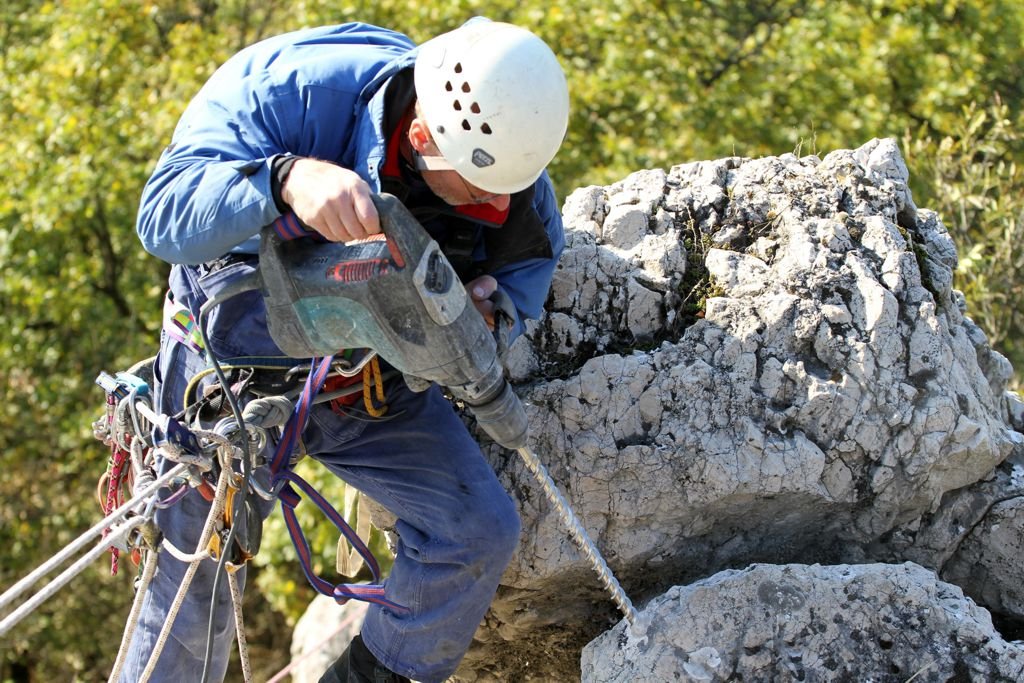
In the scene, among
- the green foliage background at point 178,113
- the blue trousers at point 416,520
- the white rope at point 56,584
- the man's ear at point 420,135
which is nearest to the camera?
the white rope at point 56,584

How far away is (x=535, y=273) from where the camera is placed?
10.9 feet

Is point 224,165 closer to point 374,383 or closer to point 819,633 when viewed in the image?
point 374,383

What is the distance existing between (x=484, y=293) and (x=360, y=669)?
4.13ft

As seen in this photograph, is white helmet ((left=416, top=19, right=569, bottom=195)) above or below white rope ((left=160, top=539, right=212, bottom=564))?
above

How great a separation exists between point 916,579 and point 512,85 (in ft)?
6.18

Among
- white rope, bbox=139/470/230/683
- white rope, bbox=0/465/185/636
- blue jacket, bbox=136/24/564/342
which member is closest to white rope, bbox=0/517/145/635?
white rope, bbox=0/465/185/636

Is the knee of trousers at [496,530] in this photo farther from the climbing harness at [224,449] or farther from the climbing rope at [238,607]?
the climbing rope at [238,607]

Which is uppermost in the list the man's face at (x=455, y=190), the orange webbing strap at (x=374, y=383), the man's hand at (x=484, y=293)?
the man's face at (x=455, y=190)

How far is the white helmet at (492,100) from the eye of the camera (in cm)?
268

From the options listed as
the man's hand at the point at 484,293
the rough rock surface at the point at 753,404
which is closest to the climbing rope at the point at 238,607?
the rough rock surface at the point at 753,404

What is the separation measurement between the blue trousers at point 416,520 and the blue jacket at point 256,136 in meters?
0.63

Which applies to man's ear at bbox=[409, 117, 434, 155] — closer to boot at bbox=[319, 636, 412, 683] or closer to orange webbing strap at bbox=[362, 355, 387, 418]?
orange webbing strap at bbox=[362, 355, 387, 418]

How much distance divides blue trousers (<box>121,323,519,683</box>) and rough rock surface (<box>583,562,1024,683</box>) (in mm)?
501

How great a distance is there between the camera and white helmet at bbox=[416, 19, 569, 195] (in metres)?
2.68
